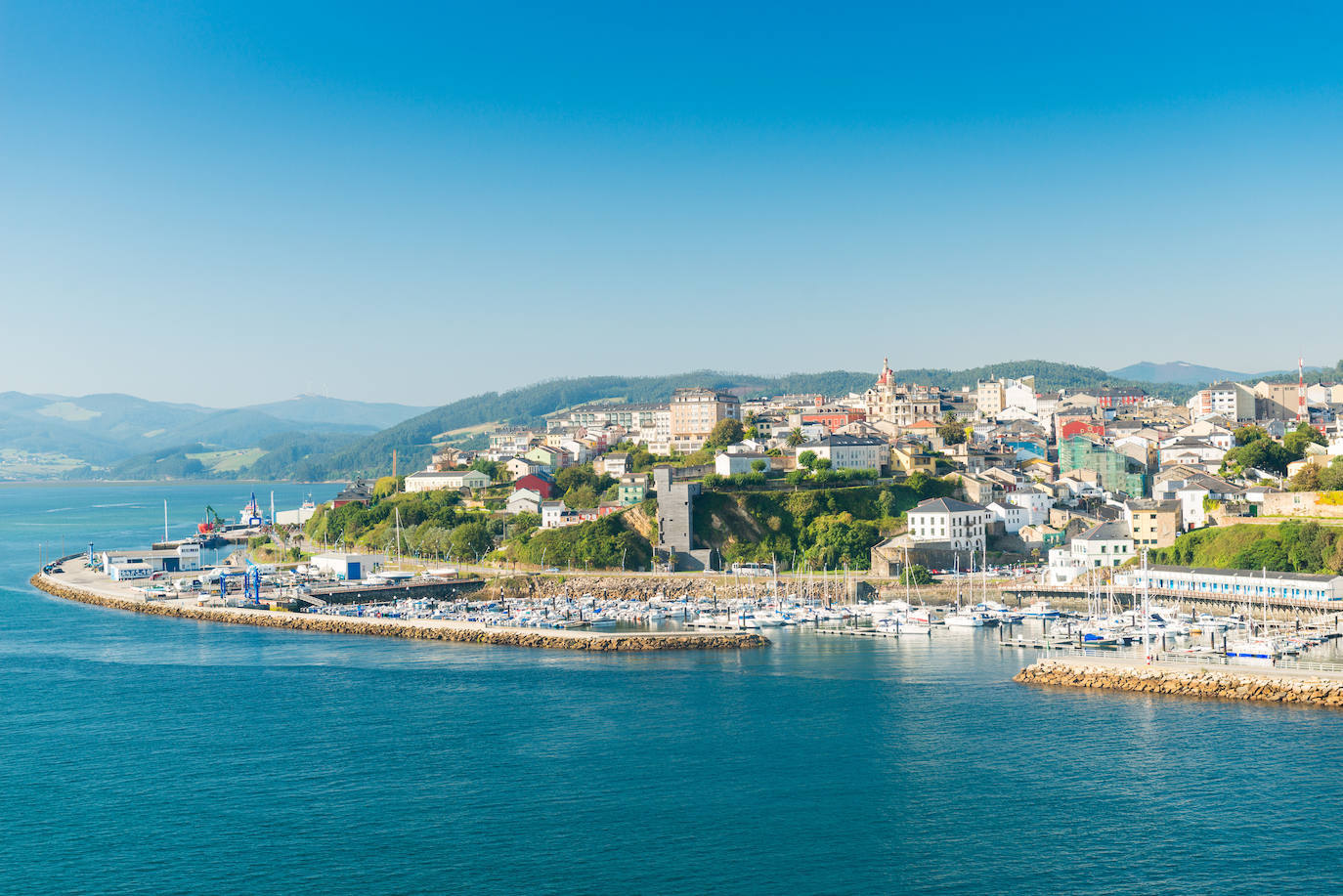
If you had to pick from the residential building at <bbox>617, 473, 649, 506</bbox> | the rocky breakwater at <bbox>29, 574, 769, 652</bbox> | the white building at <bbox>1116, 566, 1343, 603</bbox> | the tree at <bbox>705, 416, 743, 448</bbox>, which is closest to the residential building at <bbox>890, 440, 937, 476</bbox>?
the tree at <bbox>705, 416, 743, 448</bbox>

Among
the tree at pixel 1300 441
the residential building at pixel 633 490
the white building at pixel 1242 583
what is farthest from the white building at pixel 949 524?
the tree at pixel 1300 441

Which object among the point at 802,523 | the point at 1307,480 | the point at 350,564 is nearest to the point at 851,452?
the point at 802,523

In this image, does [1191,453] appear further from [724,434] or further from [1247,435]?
[724,434]

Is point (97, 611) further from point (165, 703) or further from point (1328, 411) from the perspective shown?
point (1328, 411)

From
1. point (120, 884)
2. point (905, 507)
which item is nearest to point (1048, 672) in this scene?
point (120, 884)

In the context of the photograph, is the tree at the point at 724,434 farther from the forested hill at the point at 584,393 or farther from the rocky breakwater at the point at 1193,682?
the forested hill at the point at 584,393
